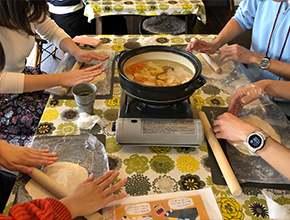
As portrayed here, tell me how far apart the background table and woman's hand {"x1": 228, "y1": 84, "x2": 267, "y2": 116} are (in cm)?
147

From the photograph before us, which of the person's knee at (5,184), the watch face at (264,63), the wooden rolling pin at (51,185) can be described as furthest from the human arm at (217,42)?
the person's knee at (5,184)

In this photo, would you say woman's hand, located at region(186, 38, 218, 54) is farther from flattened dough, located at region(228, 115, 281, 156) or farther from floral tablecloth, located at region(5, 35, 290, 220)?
flattened dough, located at region(228, 115, 281, 156)

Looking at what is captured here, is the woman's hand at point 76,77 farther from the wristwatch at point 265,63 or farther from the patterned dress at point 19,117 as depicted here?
the wristwatch at point 265,63

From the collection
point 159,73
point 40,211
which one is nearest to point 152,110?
point 159,73

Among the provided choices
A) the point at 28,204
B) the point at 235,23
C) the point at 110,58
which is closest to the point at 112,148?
the point at 28,204

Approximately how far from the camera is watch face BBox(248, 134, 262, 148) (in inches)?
36.0

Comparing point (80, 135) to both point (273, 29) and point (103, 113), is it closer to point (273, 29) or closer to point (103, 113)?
point (103, 113)

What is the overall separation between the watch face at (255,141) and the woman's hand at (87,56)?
1028 mm

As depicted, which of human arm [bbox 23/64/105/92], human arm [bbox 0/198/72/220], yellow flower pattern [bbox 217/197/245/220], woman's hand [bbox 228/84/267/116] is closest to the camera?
human arm [bbox 0/198/72/220]

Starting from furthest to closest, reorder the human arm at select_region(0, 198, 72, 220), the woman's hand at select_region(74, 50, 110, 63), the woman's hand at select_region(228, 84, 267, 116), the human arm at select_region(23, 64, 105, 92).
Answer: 1. the woman's hand at select_region(74, 50, 110, 63)
2. the human arm at select_region(23, 64, 105, 92)
3. the woman's hand at select_region(228, 84, 267, 116)
4. the human arm at select_region(0, 198, 72, 220)

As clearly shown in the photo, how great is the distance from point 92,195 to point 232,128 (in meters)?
0.62

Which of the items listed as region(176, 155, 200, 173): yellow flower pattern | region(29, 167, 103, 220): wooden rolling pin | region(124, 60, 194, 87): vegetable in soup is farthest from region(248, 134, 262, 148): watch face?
region(29, 167, 103, 220): wooden rolling pin

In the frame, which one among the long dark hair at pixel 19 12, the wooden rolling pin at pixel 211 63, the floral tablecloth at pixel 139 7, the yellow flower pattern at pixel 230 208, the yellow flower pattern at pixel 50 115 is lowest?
the yellow flower pattern at pixel 230 208

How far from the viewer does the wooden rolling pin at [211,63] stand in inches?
57.2
